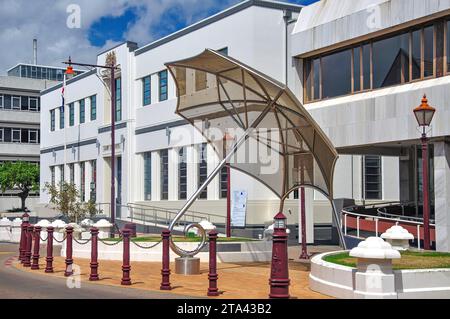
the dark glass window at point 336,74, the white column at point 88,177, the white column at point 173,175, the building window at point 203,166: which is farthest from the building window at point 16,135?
the dark glass window at point 336,74

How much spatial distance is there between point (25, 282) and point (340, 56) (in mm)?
14706

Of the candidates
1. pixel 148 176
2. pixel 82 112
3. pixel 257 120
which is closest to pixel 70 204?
pixel 148 176

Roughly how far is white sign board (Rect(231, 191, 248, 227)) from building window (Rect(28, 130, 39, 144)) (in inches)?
1893

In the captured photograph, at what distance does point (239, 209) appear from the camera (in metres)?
31.2

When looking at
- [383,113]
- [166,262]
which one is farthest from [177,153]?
[166,262]

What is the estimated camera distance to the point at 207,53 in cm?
1677

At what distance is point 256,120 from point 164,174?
21.5 m

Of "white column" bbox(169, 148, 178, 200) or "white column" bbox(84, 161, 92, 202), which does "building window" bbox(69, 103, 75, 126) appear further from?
"white column" bbox(169, 148, 178, 200)

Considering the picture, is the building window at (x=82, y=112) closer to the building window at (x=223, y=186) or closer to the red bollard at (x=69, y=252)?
the building window at (x=223, y=186)

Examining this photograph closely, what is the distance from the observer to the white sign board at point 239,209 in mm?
30719

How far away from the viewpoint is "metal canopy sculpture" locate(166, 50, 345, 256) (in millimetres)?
17953

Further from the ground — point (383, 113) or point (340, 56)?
point (340, 56)
